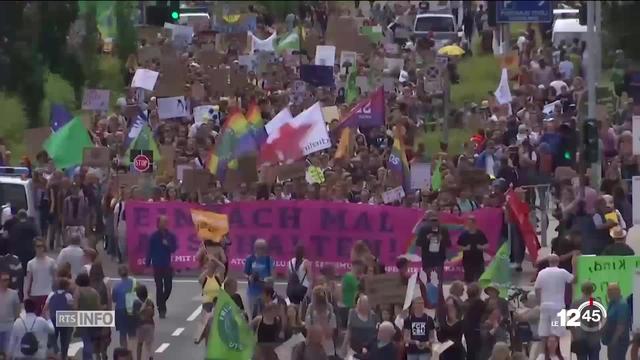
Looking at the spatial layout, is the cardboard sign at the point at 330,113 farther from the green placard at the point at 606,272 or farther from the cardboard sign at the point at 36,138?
the green placard at the point at 606,272

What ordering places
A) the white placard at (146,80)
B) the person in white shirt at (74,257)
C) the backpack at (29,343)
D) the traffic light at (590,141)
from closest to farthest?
the backpack at (29,343) → the person in white shirt at (74,257) → the traffic light at (590,141) → the white placard at (146,80)

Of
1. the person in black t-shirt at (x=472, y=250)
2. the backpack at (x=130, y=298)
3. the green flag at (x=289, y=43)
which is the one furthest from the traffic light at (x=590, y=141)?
the green flag at (x=289, y=43)

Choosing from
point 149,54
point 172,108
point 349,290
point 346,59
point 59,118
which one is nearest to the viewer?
point 349,290

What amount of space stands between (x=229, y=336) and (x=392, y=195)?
850 cm

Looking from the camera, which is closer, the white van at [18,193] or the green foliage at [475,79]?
the white van at [18,193]

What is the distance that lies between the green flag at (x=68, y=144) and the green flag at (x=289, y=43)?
15536 millimetres

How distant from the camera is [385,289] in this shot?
20.1m

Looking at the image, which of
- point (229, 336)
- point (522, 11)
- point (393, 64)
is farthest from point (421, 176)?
point (393, 64)

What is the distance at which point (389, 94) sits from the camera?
37.6 m

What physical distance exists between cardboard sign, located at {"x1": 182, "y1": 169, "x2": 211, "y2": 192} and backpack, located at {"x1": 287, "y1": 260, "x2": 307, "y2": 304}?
6148 mm

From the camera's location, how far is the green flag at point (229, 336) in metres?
18.2

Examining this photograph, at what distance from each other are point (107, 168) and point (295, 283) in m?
8.35

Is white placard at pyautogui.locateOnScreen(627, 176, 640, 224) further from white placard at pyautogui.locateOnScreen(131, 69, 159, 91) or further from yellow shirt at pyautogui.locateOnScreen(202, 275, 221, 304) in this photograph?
white placard at pyautogui.locateOnScreen(131, 69, 159, 91)

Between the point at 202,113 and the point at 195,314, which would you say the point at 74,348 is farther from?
Answer: the point at 202,113
